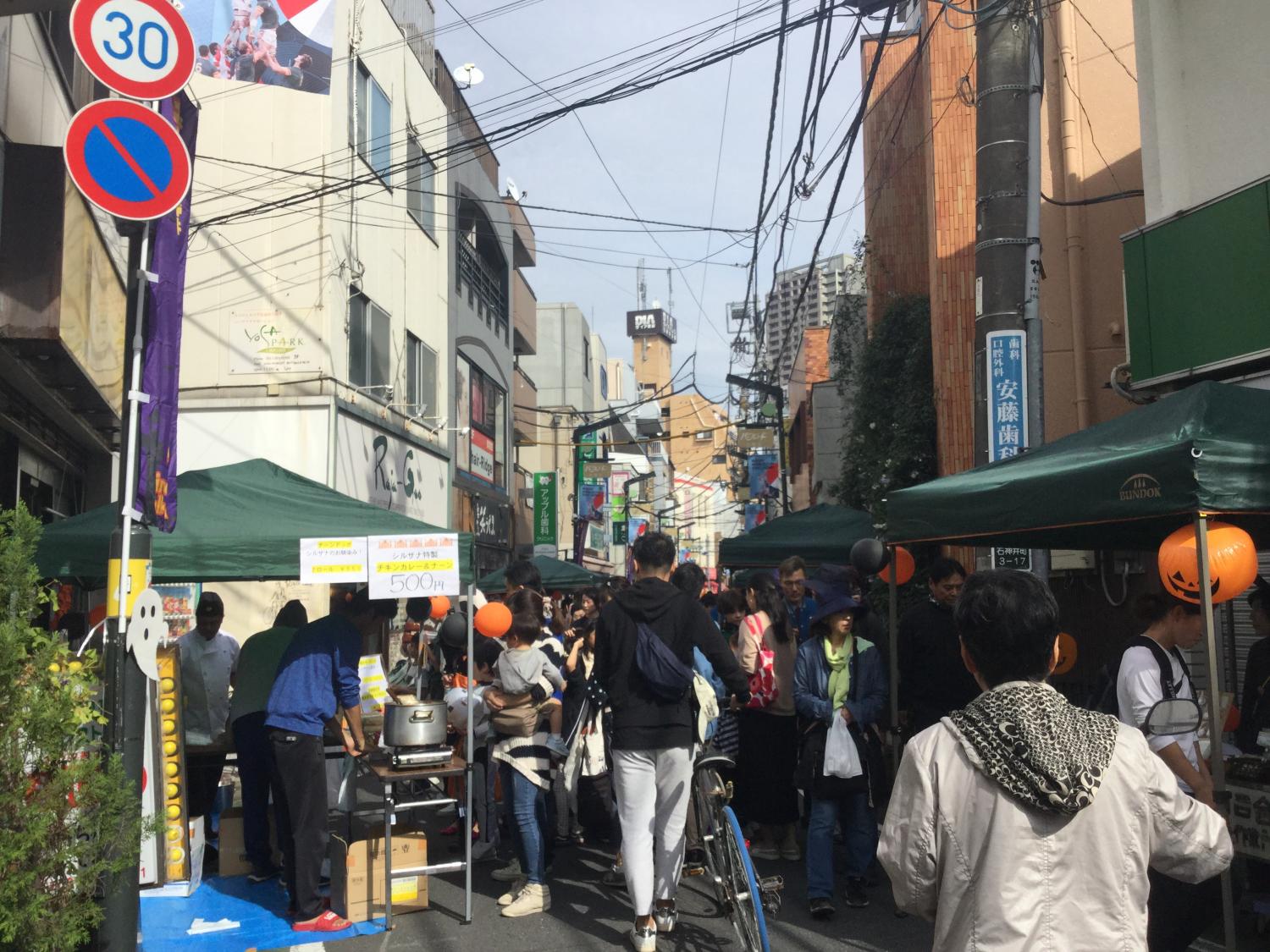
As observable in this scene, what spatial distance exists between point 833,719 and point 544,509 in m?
29.7

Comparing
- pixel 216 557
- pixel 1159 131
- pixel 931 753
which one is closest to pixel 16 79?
pixel 216 557

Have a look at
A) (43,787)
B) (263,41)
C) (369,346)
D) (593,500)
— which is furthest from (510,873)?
(593,500)

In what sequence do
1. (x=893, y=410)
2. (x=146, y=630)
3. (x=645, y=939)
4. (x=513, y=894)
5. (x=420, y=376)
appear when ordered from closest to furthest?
(x=146, y=630) → (x=645, y=939) → (x=513, y=894) → (x=893, y=410) → (x=420, y=376)

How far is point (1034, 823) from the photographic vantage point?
2.28 metres

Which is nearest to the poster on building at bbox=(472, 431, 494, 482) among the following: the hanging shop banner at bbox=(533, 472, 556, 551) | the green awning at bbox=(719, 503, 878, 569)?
the hanging shop banner at bbox=(533, 472, 556, 551)

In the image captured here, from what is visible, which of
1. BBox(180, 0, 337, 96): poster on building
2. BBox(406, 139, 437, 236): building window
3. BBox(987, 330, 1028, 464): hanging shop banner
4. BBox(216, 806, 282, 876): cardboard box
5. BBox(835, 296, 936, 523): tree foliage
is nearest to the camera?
BBox(987, 330, 1028, 464): hanging shop banner

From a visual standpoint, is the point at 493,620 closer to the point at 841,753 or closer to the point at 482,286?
the point at 841,753

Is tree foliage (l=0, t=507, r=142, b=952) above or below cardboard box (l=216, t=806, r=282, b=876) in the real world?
above

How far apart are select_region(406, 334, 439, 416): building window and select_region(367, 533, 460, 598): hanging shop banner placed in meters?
15.4

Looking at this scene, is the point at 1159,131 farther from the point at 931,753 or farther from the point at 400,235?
the point at 400,235

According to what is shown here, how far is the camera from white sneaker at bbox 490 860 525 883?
745cm

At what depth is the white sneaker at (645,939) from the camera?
5.69m

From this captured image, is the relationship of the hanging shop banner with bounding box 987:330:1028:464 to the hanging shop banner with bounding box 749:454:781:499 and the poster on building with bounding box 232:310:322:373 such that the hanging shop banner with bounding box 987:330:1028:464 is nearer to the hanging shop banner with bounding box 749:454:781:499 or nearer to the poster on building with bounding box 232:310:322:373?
the poster on building with bounding box 232:310:322:373

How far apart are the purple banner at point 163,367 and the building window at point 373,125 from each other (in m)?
13.2
